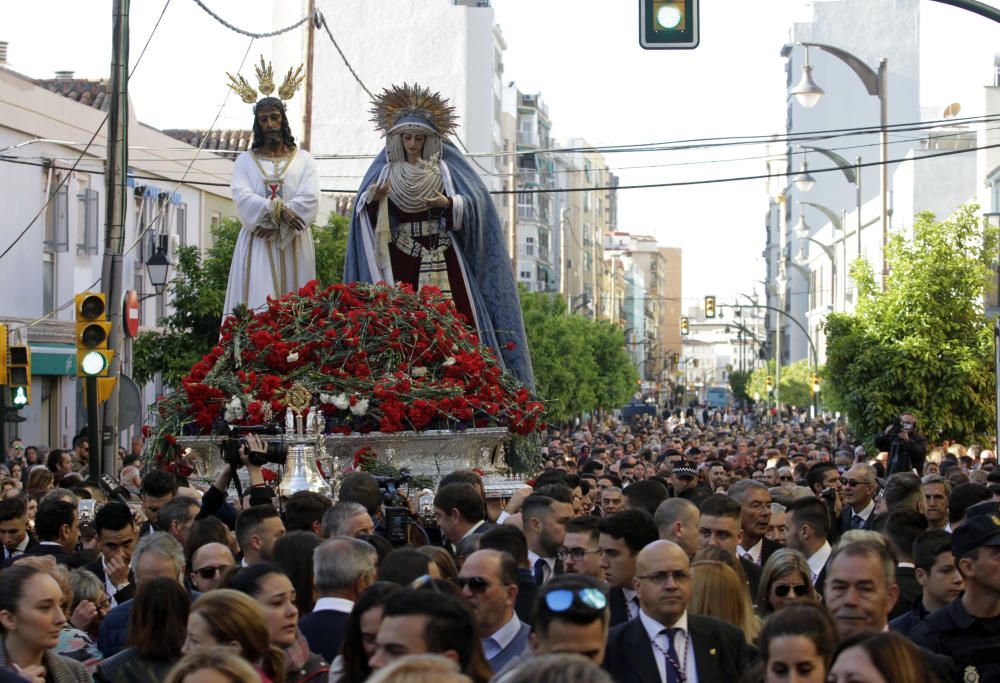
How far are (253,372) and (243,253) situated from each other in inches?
130

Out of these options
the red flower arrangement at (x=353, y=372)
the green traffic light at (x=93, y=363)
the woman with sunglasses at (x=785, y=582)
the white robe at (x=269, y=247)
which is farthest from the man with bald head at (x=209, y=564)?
the white robe at (x=269, y=247)

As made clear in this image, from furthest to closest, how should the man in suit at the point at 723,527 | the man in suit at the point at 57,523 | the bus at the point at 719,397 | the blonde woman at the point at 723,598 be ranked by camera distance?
the bus at the point at 719,397 < the man in suit at the point at 57,523 < the man in suit at the point at 723,527 < the blonde woman at the point at 723,598

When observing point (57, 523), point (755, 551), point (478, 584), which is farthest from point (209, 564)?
point (755, 551)

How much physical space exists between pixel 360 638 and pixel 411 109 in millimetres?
11180

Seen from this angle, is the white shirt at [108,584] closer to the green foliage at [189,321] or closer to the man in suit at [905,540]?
the man in suit at [905,540]

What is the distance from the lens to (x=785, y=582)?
7.22 metres

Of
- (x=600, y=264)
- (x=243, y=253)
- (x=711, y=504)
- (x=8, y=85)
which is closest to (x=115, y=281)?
(x=243, y=253)

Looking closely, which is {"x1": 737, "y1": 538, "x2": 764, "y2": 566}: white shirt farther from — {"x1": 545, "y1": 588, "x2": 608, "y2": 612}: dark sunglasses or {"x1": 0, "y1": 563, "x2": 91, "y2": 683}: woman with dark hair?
{"x1": 545, "y1": 588, "x2": 608, "y2": 612}: dark sunglasses

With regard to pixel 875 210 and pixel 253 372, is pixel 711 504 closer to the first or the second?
pixel 253 372

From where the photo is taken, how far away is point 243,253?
1686 cm

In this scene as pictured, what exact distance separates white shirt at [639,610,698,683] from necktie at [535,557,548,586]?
2457 millimetres

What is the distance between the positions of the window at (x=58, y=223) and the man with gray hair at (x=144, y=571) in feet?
97.1

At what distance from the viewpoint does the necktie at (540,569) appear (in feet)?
28.7

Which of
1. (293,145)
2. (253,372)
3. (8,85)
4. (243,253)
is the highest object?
(8,85)
